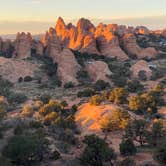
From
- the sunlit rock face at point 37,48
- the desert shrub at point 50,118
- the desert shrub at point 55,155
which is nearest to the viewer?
the desert shrub at point 55,155

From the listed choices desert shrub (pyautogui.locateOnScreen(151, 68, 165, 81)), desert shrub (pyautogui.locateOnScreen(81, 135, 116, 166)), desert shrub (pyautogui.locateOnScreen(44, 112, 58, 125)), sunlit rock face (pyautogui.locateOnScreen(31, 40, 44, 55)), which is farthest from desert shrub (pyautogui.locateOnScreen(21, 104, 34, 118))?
sunlit rock face (pyautogui.locateOnScreen(31, 40, 44, 55))

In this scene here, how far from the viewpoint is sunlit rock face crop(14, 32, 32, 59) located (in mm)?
85688

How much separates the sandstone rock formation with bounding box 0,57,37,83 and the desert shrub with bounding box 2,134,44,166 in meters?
43.5

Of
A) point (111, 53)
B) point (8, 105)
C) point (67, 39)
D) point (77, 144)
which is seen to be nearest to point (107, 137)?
point (77, 144)

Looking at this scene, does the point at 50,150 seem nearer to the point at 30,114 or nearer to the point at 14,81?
the point at 30,114

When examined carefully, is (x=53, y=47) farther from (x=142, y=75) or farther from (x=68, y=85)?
(x=142, y=75)

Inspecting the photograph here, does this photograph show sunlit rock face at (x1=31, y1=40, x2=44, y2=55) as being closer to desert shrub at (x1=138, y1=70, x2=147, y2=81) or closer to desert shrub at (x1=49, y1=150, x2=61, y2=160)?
desert shrub at (x1=138, y1=70, x2=147, y2=81)

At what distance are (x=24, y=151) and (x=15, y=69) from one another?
Result: 1886 inches

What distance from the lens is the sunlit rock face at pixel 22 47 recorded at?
3374 inches

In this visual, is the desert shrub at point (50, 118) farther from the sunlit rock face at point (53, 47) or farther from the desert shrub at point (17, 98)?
the sunlit rock face at point (53, 47)

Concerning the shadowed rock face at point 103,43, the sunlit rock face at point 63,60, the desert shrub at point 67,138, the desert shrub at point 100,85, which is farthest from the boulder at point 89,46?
the desert shrub at point 67,138

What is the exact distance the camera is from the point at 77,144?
34812 millimetres

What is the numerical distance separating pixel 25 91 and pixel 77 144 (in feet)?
97.4

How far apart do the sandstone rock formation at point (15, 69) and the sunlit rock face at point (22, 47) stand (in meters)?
9.54
